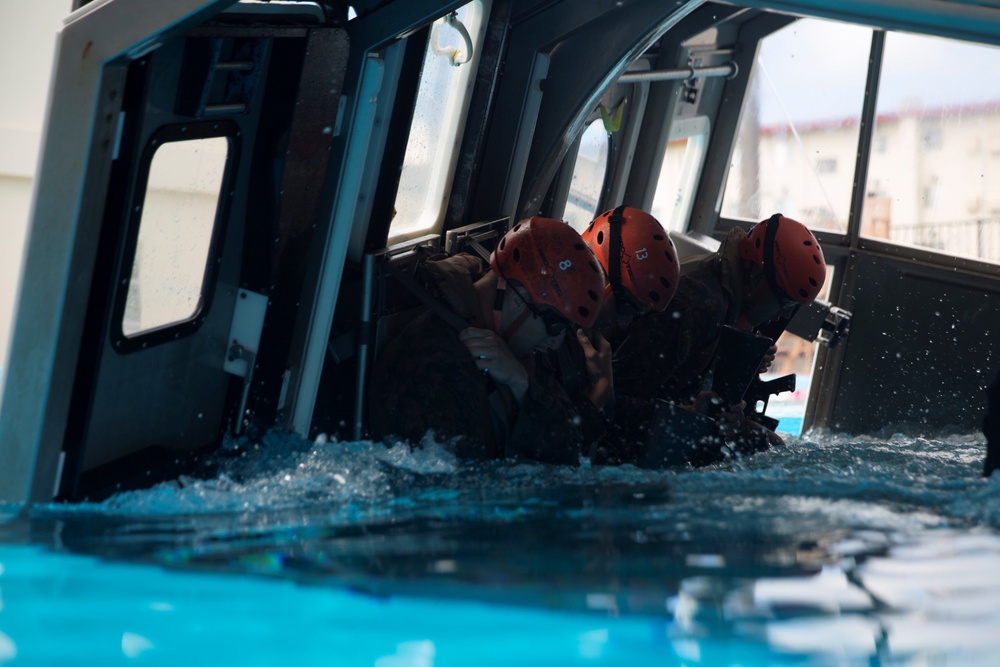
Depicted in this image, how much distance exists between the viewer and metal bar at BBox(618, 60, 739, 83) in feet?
21.4

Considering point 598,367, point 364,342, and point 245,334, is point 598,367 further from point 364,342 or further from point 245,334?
point 245,334

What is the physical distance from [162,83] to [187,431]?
1.25 metres

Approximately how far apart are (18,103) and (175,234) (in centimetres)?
396

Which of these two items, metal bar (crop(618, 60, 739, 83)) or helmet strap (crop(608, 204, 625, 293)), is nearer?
helmet strap (crop(608, 204, 625, 293))

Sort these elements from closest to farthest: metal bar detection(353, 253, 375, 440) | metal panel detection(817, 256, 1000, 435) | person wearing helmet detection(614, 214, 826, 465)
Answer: metal bar detection(353, 253, 375, 440) → person wearing helmet detection(614, 214, 826, 465) → metal panel detection(817, 256, 1000, 435)

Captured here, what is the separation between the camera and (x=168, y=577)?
1.94 metres

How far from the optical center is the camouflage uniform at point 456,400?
12.6 feet

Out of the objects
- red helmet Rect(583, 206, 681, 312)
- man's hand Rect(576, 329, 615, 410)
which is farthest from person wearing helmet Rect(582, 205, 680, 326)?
man's hand Rect(576, 329, 615, 410)

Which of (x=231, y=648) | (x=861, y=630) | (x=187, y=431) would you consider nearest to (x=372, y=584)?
(x=231, y=648)

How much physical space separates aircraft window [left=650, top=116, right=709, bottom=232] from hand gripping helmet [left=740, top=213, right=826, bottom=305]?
2.21 metres

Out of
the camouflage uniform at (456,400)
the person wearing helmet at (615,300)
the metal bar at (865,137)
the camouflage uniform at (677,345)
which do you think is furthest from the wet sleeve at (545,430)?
the metal bar at (865,137)

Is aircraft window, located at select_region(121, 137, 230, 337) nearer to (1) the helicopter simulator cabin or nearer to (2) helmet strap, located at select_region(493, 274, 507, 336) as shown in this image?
(1) the helicopter simulator cabin

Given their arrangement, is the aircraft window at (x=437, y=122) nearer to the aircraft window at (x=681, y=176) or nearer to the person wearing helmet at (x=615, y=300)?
the person wearing helmet at (x=615, y=300)

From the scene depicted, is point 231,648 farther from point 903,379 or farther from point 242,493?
point 903,379
